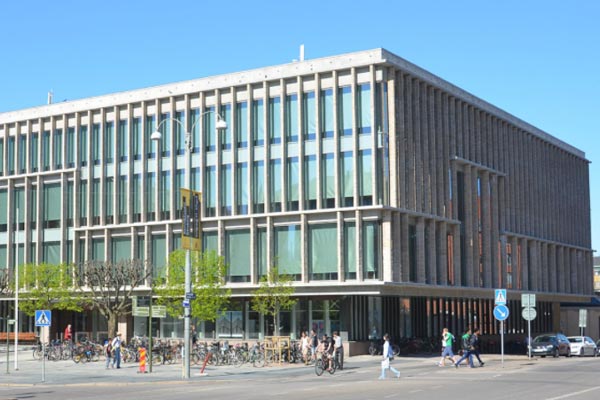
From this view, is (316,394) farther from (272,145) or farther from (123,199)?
(123,199)

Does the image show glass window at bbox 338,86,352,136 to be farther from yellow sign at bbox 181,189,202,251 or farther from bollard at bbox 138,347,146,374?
bollard at bbox 138,347,146,374

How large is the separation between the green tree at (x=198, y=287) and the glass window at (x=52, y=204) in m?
17.5

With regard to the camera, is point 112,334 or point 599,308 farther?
point 599,308

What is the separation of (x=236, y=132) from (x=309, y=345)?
18.6m

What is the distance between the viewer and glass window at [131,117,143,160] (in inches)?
2598

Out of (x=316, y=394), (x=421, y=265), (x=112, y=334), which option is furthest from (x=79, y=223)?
(x=316, y=394)

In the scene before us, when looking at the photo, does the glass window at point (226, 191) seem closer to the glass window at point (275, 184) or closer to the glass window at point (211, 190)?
the glass window at point (211, 190)

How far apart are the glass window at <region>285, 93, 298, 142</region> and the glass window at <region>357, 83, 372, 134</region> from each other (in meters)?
4.38

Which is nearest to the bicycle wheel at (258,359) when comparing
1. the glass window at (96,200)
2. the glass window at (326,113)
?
the glass window at (326,113)

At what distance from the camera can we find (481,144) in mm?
70312

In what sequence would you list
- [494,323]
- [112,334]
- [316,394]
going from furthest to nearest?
[494,323] → [112,334] → [316,394]

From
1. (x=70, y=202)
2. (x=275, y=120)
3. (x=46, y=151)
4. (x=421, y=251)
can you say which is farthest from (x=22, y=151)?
(x=421, y=251)

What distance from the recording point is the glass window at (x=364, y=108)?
5700 centimetres

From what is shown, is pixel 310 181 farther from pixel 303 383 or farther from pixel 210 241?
pixel 303 383
